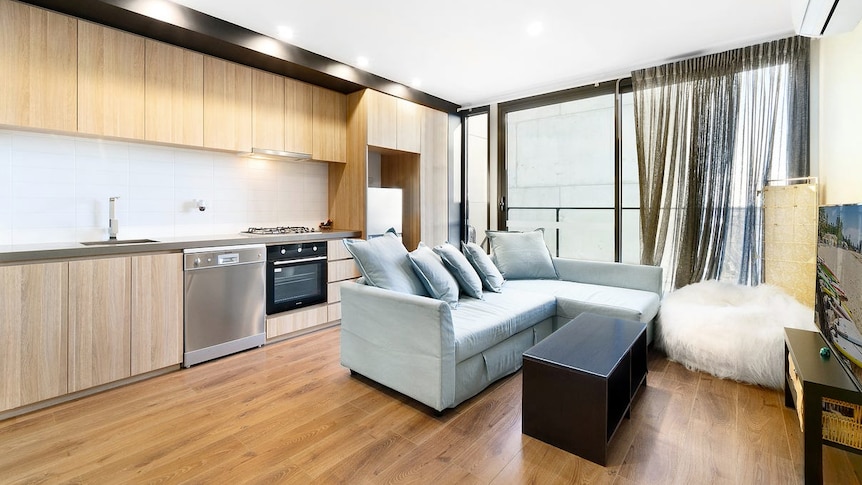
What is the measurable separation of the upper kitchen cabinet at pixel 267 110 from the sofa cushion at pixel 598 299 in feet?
8.28

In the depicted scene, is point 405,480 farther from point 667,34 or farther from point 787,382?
point 667,34

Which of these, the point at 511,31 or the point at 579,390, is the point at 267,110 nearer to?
the point at 511,31

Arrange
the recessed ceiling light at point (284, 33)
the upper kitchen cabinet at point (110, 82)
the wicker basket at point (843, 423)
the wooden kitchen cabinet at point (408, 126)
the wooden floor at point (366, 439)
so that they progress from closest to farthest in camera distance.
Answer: the wicker basket at point (843, 423)
the wooden floor at point (366, 439)
the upper kitchen cabinet at point (110, 82)
the recessed ceiling light at point (284, 33)
the wooden kitchen cabinet at point (408, 126)

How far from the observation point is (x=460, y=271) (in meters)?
2.98

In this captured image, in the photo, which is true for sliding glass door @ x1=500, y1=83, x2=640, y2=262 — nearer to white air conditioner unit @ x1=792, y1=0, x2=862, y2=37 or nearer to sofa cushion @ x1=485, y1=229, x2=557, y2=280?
sofa cushion @ x1=485, y1=229, x2=557, y2=280

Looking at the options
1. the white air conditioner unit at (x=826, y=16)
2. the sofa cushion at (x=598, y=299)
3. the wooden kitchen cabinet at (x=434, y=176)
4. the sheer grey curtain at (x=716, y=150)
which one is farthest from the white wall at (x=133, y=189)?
the white air conditioner unit at (x=826, y=16)

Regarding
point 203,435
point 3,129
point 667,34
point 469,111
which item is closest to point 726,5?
point 667,34

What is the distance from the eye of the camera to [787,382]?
225cm

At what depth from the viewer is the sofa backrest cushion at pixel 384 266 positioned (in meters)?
2.57

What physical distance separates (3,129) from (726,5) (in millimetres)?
4824

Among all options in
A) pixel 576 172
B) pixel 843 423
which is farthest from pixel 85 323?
pixel 576 172

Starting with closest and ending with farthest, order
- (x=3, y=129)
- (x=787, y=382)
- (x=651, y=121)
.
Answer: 1. (x=787, y=382)
2. (x=3, y=129)
3. (x=651, y=121)

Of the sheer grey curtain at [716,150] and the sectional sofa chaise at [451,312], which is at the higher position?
the sheer grey curtain at [716,150]

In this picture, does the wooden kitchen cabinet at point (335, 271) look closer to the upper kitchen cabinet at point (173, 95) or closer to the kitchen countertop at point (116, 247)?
the kitchen countertop at point (116, 247)
